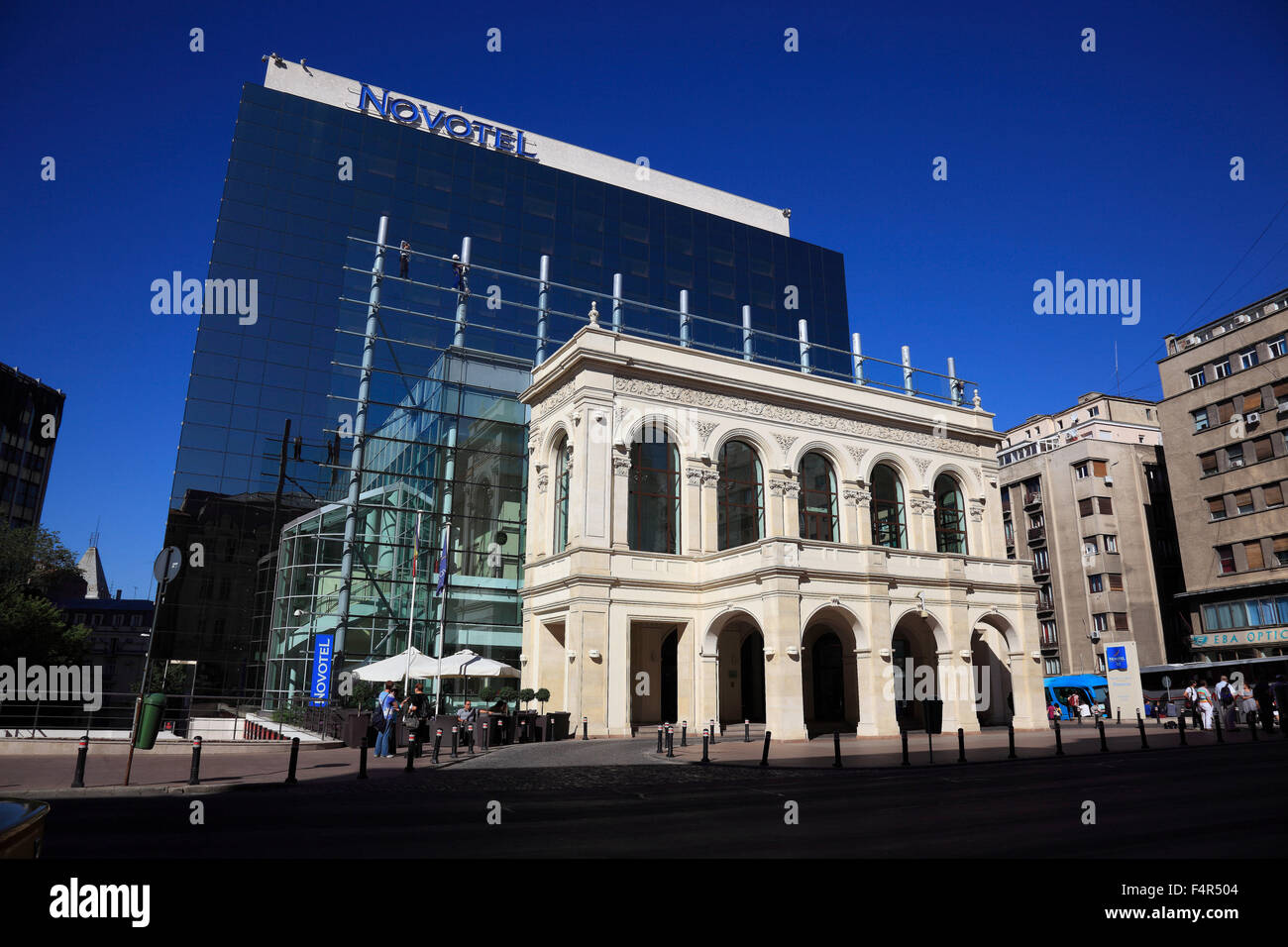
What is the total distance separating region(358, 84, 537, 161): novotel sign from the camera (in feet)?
165

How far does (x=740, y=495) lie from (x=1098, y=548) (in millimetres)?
37870

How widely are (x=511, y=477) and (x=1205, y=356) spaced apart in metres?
47.7

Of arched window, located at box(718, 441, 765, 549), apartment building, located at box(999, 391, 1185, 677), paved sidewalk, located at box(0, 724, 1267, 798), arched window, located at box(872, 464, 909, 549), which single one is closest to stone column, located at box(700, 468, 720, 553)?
arched window, located at box(718, 441, 765, 549)

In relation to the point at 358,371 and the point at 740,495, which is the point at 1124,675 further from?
the point at 358,371

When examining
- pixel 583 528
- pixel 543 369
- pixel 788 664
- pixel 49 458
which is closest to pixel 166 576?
pixel 583 528

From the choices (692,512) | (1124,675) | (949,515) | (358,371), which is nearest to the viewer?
(692,512)

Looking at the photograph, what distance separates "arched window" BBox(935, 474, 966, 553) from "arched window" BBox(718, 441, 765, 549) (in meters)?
10.1

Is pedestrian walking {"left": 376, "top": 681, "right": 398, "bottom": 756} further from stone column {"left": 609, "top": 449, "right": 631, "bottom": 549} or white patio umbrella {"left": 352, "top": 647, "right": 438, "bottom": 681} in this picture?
stone column {"left": 609, "top": 449, "right": 631, "bottom": 549}

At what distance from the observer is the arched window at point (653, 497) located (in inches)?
1281

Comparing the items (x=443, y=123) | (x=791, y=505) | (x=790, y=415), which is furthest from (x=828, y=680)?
(x=443, y=123)

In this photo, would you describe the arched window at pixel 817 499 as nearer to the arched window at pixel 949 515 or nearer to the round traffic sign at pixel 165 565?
the arched window at pixel 949 515

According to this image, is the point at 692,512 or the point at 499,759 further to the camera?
the point at 692,512

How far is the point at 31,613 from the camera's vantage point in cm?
3266
